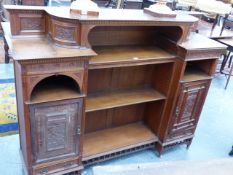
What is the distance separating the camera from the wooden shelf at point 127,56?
1570mm

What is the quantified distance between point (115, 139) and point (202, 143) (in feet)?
3.07

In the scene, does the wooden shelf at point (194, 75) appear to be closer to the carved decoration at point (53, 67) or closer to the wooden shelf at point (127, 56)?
the wooden shelf at point (127, 56)

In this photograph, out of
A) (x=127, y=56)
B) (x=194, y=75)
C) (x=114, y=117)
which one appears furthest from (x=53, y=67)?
(x=194, y=75)

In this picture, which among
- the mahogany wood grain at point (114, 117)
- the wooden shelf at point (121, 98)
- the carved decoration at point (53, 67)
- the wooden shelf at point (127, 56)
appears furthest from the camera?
the mahogany wood grain at point (114, 117)

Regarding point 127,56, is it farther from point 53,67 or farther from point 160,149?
point 160,149

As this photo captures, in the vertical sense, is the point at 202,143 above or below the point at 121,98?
below

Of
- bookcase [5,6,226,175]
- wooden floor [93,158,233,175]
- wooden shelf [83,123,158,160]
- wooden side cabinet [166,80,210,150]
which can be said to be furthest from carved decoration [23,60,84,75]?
wooden side cabinet [166,80,210,150]

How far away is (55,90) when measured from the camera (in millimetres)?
1528

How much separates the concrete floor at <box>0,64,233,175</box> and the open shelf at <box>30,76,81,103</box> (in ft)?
2.45

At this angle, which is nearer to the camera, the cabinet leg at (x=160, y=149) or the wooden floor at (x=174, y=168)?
the wooden floor at (x=174, y=168)

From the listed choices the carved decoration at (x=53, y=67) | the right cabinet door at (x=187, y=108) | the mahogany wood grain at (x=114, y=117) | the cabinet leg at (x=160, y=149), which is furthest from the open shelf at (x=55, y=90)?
the cabinet leg at (x=160, y=149)

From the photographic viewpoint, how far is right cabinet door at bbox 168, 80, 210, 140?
1.96 metres

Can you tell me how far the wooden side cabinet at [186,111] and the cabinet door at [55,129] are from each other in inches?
33.0

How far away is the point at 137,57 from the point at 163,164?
91cm
